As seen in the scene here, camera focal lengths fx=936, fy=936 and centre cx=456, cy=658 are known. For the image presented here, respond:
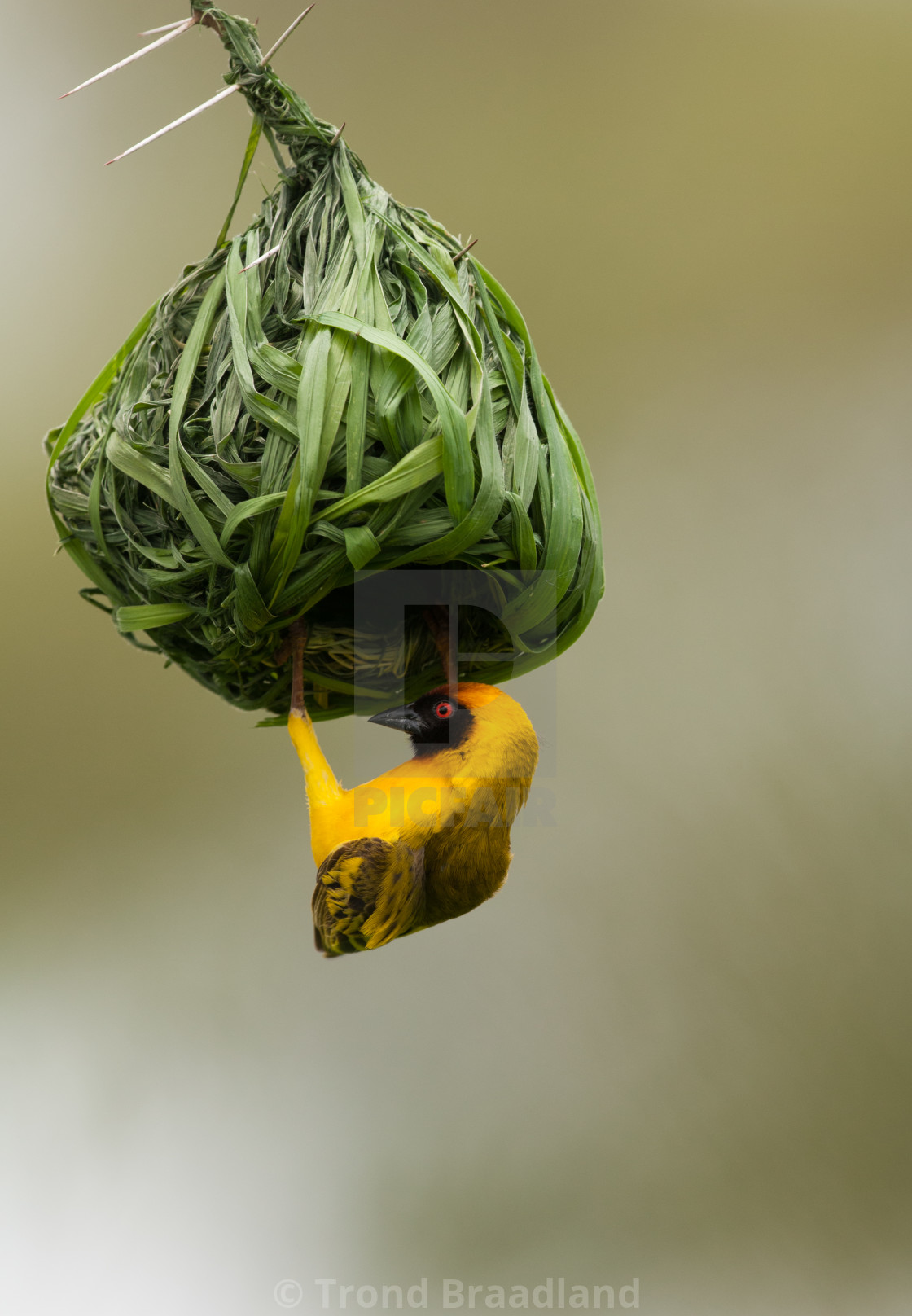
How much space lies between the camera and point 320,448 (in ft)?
2.00

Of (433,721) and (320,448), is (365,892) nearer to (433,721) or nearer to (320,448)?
(433,721)

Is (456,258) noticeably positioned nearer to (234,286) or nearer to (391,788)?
(234,286)

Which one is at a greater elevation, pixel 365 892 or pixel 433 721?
pixel 433 721

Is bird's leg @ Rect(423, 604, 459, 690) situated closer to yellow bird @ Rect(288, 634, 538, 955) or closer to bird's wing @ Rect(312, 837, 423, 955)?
yellow bird @ Rect(288, 634, 538, 955)

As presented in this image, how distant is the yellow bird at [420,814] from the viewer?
71 centimetres

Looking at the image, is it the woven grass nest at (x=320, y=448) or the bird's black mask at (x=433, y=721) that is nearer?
the woven grass nest at (x=320, y=448)

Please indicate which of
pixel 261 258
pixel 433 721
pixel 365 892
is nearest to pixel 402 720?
pixel 433 721

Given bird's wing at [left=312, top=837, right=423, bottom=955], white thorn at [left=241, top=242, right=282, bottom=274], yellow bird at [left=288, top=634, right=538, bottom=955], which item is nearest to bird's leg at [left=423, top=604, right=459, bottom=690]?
yellow bird at [left=288, top=634, right=538, bottom=955]

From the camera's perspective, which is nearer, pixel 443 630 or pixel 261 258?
pixel 261 258

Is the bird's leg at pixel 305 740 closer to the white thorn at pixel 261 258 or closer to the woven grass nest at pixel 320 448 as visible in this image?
the woven grass nest at pixel 320 448

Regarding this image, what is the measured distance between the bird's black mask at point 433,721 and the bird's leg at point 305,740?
0.05 meters

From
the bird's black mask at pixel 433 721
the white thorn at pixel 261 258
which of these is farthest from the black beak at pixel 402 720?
the white thorn at pixel 261 258

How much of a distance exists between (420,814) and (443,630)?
0.48 feet

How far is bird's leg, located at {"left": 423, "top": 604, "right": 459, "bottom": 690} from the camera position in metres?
0.74
